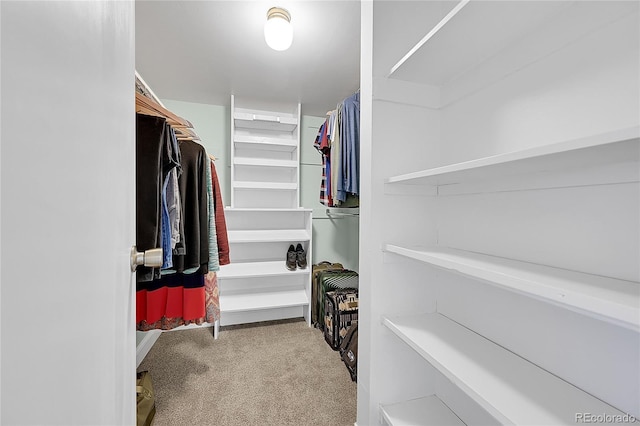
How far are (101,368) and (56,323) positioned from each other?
0.23 meters

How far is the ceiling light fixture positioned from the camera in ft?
4.91

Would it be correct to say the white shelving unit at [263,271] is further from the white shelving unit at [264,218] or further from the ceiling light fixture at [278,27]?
the ceiling light fixture at [278,27]

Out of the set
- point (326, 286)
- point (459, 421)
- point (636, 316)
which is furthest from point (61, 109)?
point (326, 286)

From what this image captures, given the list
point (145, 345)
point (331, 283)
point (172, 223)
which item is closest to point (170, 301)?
point (172, 223)

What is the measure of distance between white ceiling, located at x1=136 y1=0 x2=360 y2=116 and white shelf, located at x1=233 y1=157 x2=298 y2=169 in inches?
23.6

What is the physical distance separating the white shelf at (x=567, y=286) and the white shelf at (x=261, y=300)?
6.18 feet

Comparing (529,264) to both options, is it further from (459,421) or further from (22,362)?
(22,362)

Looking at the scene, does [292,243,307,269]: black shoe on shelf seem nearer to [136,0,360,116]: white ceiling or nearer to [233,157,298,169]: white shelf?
[233,157,298,169]: white shelf

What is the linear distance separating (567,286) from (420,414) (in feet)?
2.75

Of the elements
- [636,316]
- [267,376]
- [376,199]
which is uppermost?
[376,199]

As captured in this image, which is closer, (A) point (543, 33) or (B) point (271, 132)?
(A) point (543, 33)

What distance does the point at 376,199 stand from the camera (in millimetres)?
1096

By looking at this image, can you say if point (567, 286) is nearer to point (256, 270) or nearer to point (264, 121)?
point (256, 270)

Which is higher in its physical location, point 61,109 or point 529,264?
point 61,109
